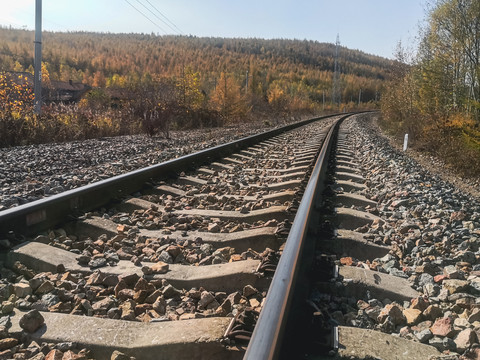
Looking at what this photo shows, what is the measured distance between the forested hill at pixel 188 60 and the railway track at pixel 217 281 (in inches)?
3095

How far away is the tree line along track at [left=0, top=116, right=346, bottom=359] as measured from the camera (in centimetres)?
156

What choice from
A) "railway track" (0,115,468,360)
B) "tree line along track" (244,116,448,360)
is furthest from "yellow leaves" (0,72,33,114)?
"tree line along track" (244,116,448,360)

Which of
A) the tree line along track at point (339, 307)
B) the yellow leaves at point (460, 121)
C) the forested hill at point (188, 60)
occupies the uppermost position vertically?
the forested hill at point (188, 60)

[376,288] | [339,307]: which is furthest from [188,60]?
[339,307]

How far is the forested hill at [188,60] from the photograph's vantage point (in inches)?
3942

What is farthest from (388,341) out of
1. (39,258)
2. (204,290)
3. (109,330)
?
(39,258)

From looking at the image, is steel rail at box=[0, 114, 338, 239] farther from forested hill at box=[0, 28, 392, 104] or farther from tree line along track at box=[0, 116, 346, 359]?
forested hill at box=[0, 28, 392, 104]

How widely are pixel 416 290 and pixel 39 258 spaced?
2.10 meters

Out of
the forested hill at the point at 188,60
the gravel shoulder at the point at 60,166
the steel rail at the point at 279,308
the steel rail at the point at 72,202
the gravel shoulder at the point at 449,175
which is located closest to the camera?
the steel rail at the point at 279,308

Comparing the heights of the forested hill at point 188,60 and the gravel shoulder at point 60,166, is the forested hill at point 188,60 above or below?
above

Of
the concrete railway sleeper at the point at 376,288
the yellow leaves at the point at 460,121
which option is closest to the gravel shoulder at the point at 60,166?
the concrete railway sleeper at the point at 376,288

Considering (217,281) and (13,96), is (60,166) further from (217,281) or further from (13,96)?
(13,96)

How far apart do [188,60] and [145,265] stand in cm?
12828

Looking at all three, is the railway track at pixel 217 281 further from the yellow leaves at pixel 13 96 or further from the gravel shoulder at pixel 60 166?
the yellow leaves at pixel 13 96
